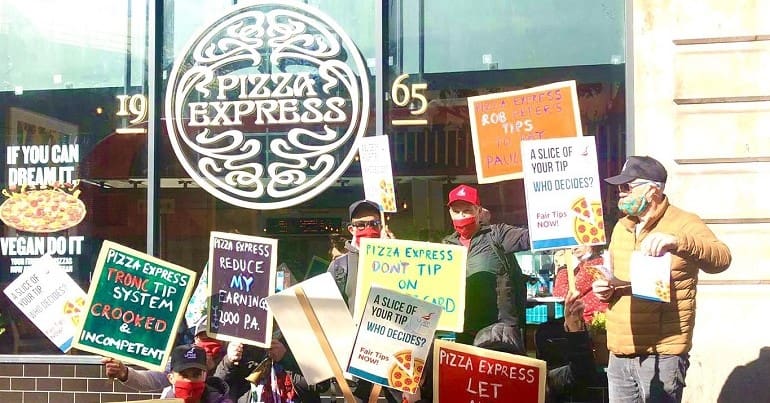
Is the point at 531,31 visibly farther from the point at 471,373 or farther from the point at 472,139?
the point at 471,373

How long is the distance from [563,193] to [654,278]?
0.89m

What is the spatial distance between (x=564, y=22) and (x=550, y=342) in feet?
7.25

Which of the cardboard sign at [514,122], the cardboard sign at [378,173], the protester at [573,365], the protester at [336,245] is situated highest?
the cardboard sign at [514,122]

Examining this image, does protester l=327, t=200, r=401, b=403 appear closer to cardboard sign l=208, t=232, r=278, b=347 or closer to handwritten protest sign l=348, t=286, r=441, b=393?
cardboard sign l=208, t=232, r=278, b=347

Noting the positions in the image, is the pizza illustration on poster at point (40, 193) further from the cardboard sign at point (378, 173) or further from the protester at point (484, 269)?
the protester at point (484, 269)

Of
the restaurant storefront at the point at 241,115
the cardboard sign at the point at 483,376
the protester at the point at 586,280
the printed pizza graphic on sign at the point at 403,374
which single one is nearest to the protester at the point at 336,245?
the restaurant storefront at the point at 241,115

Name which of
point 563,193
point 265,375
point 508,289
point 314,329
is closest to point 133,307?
point 265,375

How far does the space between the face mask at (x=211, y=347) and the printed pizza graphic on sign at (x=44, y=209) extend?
174 centimetres

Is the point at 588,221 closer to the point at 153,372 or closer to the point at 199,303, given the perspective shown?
the point at 199,303

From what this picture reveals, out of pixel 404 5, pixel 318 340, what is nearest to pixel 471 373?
pixel 318 340

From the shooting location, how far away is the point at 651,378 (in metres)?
5.50

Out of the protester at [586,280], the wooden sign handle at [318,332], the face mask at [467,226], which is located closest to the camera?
the wooden sign handle at [318,332]

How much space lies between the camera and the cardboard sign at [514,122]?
6.38 m

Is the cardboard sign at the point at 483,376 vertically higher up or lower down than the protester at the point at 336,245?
lower down
